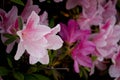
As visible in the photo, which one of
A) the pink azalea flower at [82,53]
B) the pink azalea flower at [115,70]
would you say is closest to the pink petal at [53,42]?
the pink azalea flower at [82,53]

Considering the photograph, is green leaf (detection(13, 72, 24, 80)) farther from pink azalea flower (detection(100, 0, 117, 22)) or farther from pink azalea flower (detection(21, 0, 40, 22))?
pink azalea flower (detection(100, 0, 117, 22))

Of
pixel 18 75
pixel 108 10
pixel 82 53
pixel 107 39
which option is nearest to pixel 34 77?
pixel 18 75

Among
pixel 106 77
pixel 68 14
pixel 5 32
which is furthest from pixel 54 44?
pixel 106 77

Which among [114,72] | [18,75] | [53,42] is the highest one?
[53,42]

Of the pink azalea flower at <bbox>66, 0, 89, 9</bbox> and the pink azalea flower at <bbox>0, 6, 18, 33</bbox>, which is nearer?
the pink azalea flower at <bbox>0, 6, 18, 33</bbox>

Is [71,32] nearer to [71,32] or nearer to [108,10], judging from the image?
[71,32]

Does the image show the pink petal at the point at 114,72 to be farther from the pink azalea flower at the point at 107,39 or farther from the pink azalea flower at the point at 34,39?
the pink azalea flower at the point at 34,39

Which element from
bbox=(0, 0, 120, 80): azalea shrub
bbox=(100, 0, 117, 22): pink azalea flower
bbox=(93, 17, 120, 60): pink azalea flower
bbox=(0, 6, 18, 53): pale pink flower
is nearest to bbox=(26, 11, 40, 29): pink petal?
bbox=(0, 0, 120, 80): azalea shrub

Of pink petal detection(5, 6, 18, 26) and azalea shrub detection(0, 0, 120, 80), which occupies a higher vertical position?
pink petal detection(5, 6, 18, 26)
